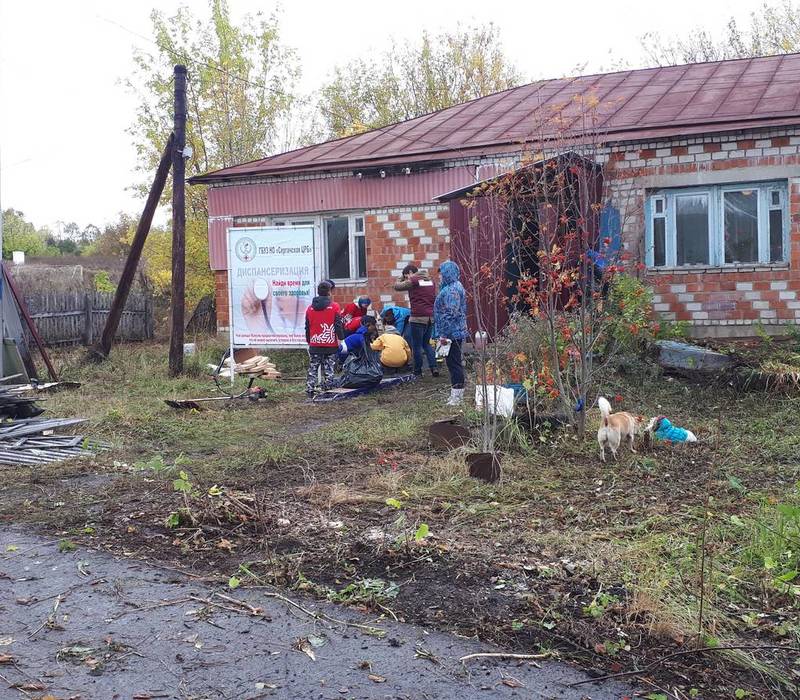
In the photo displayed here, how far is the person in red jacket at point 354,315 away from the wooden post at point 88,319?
1029 cm

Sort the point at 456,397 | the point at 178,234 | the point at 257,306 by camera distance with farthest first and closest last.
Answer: the point at 178,234 → the point at 257,306 → the point at 456,397

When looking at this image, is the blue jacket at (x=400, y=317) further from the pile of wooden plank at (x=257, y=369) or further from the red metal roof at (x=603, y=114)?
the red metal roof at (x=603, y=114)

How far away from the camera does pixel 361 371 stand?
12.3 m

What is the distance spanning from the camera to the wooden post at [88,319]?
21328 mm

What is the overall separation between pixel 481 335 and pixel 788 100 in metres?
8.87

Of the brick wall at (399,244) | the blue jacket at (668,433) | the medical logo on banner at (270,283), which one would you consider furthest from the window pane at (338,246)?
the blue jacket at (668,433)

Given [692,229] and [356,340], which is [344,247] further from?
[692,229]

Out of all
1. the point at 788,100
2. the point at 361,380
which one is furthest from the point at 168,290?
the point at 788,100

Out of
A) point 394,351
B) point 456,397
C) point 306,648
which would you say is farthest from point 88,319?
point 306,648

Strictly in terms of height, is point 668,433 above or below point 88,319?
below

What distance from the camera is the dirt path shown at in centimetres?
351

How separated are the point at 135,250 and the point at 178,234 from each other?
119cm

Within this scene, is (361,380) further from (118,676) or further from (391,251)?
(118,676)

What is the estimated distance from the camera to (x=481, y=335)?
7.04 meters
